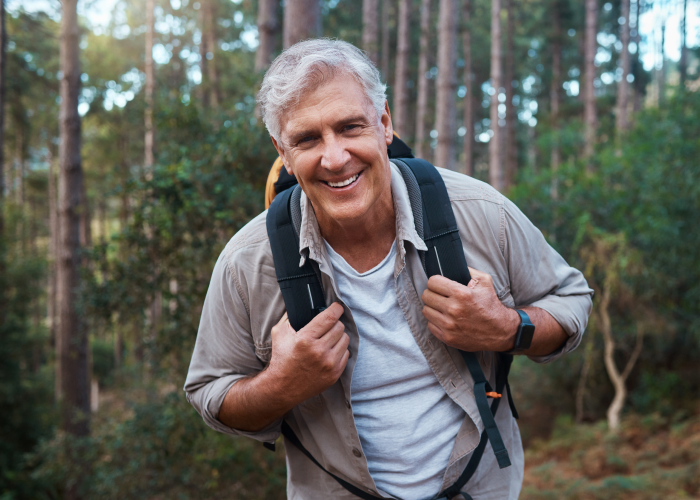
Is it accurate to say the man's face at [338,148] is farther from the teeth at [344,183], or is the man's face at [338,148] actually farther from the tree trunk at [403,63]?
the tree trunk at [403,63]

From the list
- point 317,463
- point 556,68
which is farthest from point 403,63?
point 317,463

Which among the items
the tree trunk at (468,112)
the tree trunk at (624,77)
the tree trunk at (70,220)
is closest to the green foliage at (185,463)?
the tree trunk at (70,220)

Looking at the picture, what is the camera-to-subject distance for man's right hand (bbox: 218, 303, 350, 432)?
5.05 ft

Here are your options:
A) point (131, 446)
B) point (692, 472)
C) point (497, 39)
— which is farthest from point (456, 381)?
point (497, 39)

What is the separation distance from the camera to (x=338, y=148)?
1652mm

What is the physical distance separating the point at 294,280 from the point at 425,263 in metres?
0.44

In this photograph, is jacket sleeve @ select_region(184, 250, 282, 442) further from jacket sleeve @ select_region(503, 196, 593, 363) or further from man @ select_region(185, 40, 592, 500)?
jacket sleeve @ select_region(503, 196, 593, 363)

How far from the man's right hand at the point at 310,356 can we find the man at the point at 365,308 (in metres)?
0.03

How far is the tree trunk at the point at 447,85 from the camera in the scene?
9.11 m

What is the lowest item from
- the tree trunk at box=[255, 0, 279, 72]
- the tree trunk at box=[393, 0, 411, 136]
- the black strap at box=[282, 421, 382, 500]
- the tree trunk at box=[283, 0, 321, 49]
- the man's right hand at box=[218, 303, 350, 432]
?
the black strap at box=[282, 421, 382, 500]

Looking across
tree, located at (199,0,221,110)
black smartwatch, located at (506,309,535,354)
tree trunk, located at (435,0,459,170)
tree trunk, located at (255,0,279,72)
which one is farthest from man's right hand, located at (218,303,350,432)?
tree, located at (199,0,221,110)

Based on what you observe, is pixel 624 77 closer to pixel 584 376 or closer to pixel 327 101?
pixel 584 376

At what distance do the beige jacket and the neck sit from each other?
6 cm

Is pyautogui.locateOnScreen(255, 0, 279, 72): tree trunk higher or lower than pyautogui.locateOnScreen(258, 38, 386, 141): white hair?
higher
